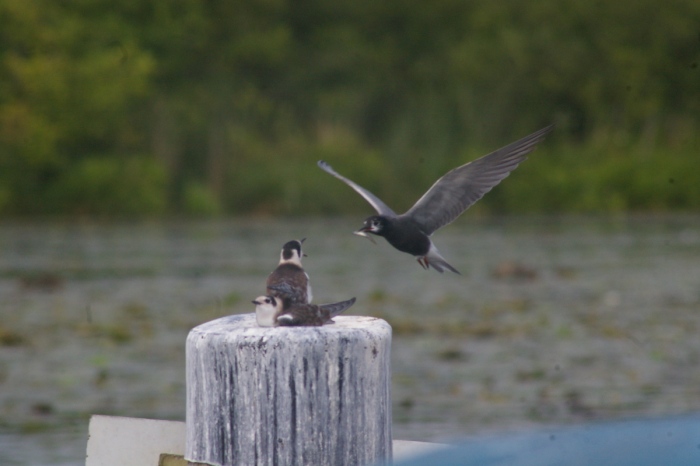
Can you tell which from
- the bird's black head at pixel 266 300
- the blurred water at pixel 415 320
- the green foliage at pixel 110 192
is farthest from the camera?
the green foliage at pixel 110 192

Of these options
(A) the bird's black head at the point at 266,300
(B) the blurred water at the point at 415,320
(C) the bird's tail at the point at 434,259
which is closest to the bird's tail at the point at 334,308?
(A) the bird's black head at the point at 266,300

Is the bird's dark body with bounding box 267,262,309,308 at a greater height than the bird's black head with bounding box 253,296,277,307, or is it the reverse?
→ the bird's dark body with bounding box 267,262,309,308

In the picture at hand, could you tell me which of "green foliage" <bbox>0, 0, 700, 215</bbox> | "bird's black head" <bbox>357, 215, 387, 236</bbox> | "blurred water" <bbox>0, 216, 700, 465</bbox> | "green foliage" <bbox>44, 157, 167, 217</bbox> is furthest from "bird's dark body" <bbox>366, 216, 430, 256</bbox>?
"green foliage" <bbox>44, 157, 167, 217</bbox>

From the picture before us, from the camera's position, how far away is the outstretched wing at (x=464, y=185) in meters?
5.30

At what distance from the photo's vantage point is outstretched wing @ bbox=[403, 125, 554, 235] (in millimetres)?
5305

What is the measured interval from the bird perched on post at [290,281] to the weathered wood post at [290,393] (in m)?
0.15

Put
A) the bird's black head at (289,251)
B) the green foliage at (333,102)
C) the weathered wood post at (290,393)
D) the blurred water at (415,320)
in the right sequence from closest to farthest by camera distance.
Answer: the weathered wood post at (290,393)
the bird's black head at (289,251)
the blurred water at (415,320)
the green foliage at (333,102)

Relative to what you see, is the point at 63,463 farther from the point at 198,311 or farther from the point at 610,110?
the point at 610,110

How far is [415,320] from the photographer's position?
1309 cm

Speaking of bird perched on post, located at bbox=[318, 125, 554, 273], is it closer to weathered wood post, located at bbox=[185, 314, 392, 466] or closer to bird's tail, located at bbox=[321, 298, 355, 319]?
bird's tail, located at bbox=[321, 298, 355, 319]

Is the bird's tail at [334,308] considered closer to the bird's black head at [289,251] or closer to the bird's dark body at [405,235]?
the bird's black head at [289,251]

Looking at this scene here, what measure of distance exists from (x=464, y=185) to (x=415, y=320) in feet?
25.6

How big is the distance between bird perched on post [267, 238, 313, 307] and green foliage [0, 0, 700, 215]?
23.7m

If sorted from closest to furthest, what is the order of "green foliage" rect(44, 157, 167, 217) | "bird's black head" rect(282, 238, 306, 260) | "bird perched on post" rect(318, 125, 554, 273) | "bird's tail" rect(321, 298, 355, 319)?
"bird's tail" rect(321, 298, 355, 319) < "bird's black head" rect(282, 238, 306, 260) < "bird perched on post" rect(318, 125, 554, 273) < "green foliage" rect(44, 157, 167, 217)
